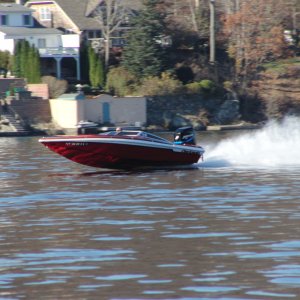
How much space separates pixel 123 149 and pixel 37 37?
139 ft

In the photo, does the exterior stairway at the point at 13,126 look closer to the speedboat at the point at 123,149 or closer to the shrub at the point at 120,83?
the shrub at the point at 120,83

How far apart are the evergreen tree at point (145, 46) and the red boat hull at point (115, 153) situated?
118ft

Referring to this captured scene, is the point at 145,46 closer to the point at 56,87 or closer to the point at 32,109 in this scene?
the point at 56,87

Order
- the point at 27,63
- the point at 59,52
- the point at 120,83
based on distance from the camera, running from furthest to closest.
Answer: the point at 59,52, the point at 120,83, the point at 27,63

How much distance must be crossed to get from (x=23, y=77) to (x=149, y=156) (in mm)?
35627

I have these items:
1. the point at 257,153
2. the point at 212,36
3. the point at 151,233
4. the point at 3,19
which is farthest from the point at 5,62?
the point at 151,233

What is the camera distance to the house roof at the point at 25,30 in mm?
69625

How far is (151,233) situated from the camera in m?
18.6

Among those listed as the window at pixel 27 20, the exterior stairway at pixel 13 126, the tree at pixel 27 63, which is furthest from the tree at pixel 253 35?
the exterior stairway at pixel 13 126

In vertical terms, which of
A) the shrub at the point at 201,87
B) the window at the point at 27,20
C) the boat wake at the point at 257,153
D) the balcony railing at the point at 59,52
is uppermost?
the window at the point at 27,20

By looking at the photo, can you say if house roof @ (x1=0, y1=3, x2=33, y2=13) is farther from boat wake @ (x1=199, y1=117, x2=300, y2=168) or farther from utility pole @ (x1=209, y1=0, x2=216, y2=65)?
boat wake @ (x1=199, y1=117, x2=300, y2=168)

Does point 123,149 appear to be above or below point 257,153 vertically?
above

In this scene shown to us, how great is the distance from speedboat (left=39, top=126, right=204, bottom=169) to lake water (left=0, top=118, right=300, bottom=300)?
35 cm

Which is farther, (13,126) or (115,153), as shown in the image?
(13,126)
